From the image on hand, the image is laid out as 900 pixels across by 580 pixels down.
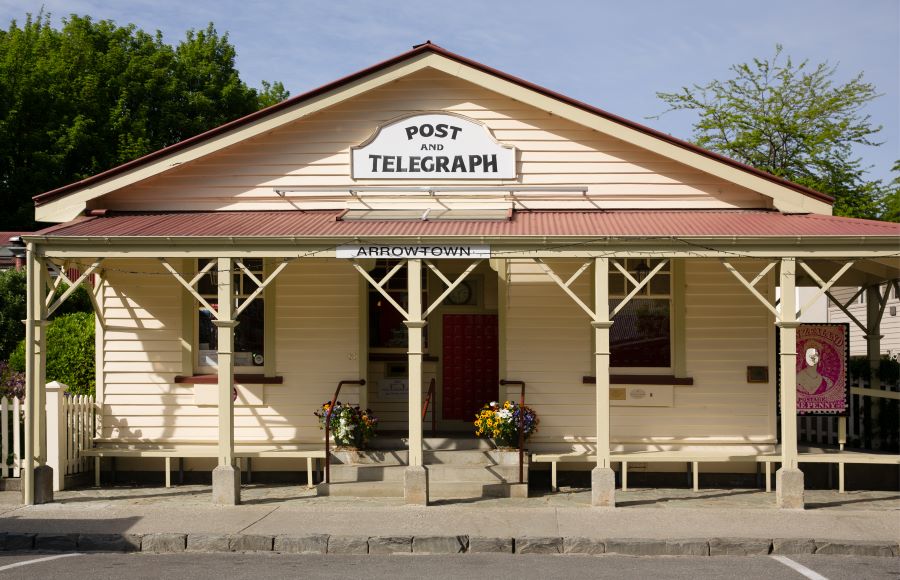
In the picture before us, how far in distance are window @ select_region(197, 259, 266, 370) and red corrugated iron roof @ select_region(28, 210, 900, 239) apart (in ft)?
3.23

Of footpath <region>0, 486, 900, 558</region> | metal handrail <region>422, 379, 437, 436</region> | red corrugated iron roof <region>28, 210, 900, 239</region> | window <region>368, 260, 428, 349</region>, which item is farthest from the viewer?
window <region>368, 260, 428, 349</region>

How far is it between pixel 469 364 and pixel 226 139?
4921 millimetres

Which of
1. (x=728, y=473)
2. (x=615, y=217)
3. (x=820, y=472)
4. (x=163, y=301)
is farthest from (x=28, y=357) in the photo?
(x=820, y=472)

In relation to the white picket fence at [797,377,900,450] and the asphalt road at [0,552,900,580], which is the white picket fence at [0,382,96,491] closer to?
the asphalt road at [0,552,900,580]

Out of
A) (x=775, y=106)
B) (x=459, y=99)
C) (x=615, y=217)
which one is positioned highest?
(x=775, y=106)

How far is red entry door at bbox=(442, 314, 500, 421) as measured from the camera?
15000 millimetres

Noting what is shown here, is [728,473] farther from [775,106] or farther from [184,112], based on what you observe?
[184,112]

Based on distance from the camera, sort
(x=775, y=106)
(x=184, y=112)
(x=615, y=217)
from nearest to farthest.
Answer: (x=615, y=217), (x=775, y=106), (x=184, y=112)

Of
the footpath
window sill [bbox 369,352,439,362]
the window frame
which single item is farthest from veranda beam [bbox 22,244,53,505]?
window sill [bbox 369,352,439,362]

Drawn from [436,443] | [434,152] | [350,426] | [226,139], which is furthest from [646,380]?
[226,139]

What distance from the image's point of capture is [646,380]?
13945 mm

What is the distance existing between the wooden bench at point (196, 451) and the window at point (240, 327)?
119cm

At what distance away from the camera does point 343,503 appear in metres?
12.4

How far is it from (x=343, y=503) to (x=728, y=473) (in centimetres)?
550
